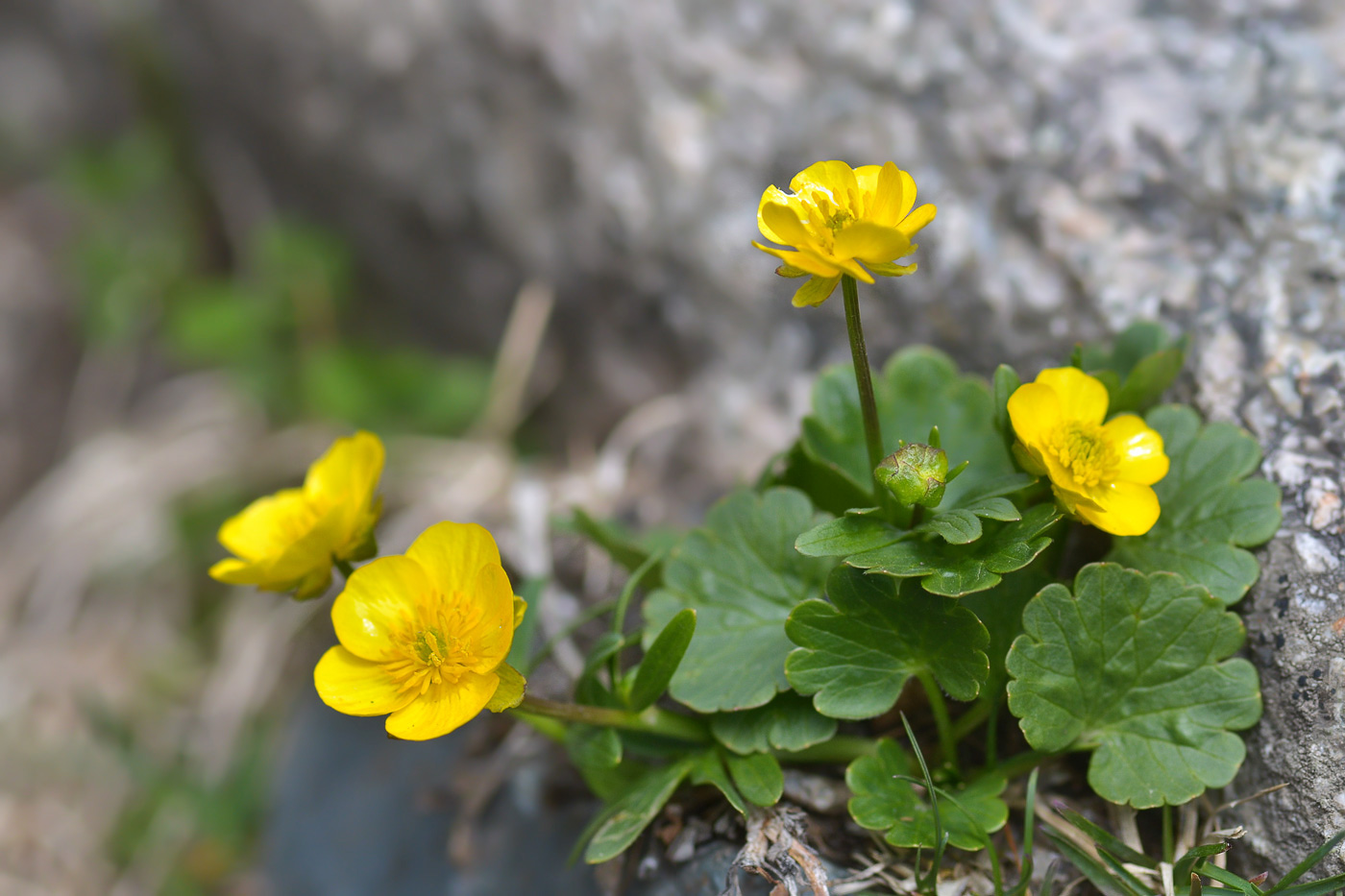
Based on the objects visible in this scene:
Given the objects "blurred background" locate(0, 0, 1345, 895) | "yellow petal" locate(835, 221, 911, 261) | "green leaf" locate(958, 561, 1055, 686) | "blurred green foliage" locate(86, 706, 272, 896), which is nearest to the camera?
"yellow petal" locate(835, 221, 911, 261)

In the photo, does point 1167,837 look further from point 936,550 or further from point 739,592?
point 739,592

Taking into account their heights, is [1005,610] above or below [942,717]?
above

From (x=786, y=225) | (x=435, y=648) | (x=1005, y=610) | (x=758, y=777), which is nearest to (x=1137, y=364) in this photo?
(x=1005, y=610)

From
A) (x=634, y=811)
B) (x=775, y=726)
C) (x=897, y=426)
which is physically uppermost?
(x=897, y=426)

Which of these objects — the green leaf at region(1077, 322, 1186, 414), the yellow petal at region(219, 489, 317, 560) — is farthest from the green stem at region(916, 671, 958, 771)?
the yellow petal at region(219, 489, 317, 560)

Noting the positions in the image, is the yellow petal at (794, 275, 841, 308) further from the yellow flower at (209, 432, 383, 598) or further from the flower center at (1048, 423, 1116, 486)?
the yellow flower at (209, 432, 383, 598)

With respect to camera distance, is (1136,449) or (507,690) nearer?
(507,690)
